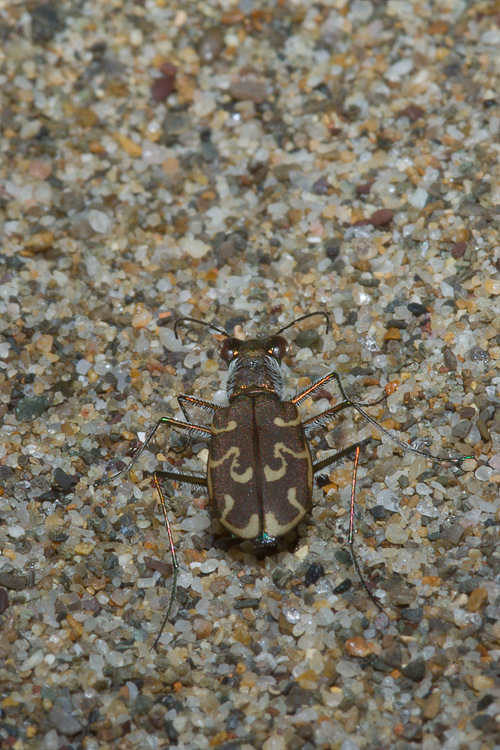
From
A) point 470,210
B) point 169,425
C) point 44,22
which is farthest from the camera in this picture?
point 44,22

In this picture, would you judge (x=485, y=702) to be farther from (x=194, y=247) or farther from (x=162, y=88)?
(x=162, y=88)

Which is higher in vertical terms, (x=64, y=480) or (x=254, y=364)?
(x=254, y=364)

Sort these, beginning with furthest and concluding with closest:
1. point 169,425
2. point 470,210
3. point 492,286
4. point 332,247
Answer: point 332,247 < point 470,210 < point 492,286 < point 169,425

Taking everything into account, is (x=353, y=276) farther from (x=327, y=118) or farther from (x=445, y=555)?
(x=445, y=555)

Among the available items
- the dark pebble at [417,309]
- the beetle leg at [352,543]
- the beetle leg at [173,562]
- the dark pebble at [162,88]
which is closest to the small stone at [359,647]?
the beetle leg at [352,543]

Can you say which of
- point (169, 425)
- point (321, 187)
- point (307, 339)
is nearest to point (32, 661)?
point (169, 425)

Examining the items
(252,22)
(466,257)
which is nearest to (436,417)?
(466,257)
